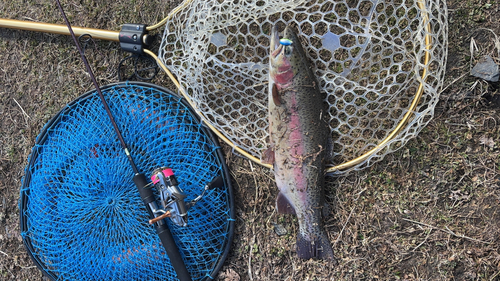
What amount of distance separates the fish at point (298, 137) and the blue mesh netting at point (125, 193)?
577mm

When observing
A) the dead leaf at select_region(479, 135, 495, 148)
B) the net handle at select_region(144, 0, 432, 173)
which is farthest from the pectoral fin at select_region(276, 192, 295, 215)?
the dead leaf at select_region(479, 135, 495, 148)

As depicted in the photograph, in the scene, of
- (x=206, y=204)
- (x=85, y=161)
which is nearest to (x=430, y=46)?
(x=206, y=204)

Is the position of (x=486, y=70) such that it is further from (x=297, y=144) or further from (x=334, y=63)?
(x=297, y=144)

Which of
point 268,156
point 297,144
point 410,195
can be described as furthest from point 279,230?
point 410,195

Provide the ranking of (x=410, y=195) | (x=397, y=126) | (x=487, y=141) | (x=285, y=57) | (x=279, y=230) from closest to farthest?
(x=285, y=57)
(x=397, y=126)
(x=487, y=141)
(x=410, y=195)
(x=279, y=230)

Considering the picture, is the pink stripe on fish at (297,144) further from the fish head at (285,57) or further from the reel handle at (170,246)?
the reel handle at (170,246)

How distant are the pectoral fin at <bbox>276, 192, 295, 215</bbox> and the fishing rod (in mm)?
522

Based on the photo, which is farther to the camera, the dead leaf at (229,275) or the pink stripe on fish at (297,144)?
the dead leaf at (229,275)

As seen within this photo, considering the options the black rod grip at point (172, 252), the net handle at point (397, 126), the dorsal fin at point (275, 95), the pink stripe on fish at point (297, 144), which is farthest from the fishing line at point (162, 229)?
the dorsal fin at point (275, 95)

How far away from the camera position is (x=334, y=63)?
2.43 m

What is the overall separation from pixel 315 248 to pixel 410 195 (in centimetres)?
95

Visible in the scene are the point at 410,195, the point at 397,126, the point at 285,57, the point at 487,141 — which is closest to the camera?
the point at 285,57

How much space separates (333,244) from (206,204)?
1.20 metres

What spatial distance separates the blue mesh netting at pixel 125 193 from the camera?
2527 millimetres
